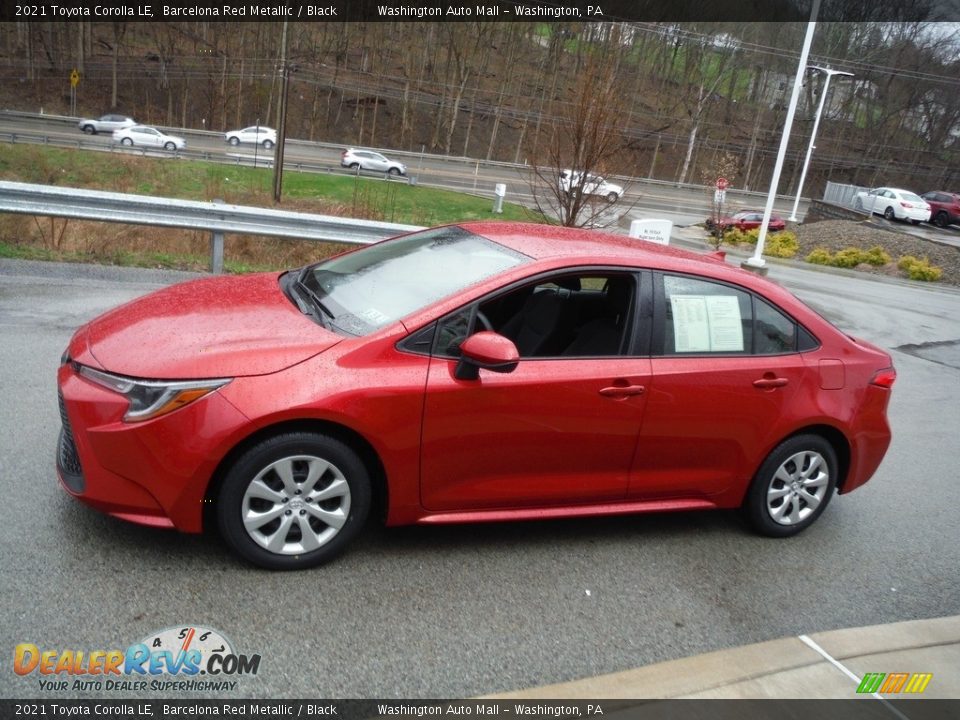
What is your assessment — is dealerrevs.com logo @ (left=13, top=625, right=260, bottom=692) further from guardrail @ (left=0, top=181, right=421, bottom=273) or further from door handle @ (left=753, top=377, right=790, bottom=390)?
guardrail @ (left=0, top=181, right=421, bottom=273)

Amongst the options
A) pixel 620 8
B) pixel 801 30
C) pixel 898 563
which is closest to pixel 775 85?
pixel 801 30

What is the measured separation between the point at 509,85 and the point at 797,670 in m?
76.8

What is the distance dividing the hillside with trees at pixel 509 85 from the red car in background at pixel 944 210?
20.9 metres

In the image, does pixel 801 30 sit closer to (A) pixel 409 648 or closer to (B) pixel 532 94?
(B) pixel 532 94

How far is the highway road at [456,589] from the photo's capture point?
321 centimetres

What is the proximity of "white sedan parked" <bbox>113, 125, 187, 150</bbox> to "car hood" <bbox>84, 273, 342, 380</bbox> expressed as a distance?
44.1m

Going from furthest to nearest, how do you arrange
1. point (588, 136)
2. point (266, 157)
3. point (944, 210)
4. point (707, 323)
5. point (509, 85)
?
point (509, 85) < point (266, 157) < point (944, 210) < point (588, 136) < point (707, 323)

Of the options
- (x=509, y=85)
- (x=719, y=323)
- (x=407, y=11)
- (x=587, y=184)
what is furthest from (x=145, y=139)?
(x=719, y=323)

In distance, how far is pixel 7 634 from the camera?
10.0 ft

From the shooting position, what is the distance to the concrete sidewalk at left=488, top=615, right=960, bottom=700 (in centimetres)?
325

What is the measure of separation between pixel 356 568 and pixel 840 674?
216 centimetres

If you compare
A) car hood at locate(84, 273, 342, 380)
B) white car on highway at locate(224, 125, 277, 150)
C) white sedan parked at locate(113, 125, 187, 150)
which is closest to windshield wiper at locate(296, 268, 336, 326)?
car hood at locate(84, 273, 342, 380)

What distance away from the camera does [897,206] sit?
43812 millimetres

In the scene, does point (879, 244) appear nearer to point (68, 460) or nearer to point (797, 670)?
point (797, 670)
